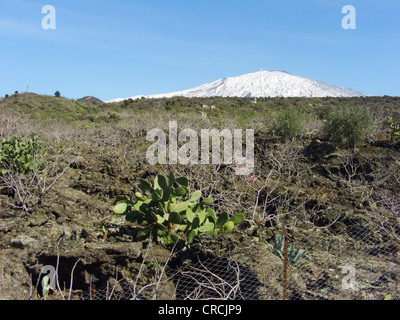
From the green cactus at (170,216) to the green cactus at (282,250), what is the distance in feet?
1.68

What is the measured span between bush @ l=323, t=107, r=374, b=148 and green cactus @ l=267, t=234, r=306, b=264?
178 inches

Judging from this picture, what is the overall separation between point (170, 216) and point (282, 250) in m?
1.38

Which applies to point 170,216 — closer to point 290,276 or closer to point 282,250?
point 282,250

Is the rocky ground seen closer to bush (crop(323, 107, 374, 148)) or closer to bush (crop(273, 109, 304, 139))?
bush (crop(323, 107, 374, 148))

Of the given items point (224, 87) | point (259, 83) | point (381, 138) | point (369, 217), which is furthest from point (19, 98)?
point (259, 83)

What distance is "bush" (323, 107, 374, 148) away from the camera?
8055mm

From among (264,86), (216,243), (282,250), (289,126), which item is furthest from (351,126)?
(264,86)

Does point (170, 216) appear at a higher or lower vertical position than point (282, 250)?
higher

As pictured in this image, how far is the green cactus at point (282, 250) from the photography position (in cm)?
404

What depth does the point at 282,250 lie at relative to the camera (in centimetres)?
429

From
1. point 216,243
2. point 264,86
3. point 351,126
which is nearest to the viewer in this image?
point 216,243

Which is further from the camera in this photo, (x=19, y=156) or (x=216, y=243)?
(x=19, y=156)

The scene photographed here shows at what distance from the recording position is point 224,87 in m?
79.4

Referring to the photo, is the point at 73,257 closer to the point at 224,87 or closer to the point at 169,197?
the point at 169,197
